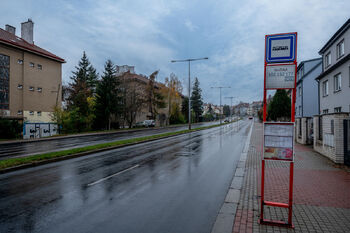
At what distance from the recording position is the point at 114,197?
5.48m

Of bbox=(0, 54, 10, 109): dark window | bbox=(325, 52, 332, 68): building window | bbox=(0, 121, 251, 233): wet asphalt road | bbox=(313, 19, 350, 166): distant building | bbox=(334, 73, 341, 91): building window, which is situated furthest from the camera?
→ bbox=(0, 54, 10, 109): dark window

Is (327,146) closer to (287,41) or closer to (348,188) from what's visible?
(348,188)

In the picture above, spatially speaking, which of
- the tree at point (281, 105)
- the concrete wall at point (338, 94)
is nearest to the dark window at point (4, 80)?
the concrete wall at point (338, 94)

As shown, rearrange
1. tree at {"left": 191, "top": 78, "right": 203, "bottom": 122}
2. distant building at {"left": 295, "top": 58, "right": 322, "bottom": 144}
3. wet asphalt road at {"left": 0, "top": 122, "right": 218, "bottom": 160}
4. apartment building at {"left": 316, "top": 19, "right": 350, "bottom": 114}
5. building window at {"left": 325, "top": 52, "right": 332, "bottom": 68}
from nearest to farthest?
1. wet asphalt road at {"left": 0, "top": 122, "right": 218, "bottom": 160}
2. apartment building at {"left": 316, "top": 19, "right": 350, "bottom": 114}
3. building window at {"left": 325, "top": 52, "right": 332, "bottom": 68}
4. distant building at {"left": 295, "top": 58, "right": 322, "bottom": 144}
5. tree at {"left": 191, "top": 78, "right": 203, "bottom": 122}

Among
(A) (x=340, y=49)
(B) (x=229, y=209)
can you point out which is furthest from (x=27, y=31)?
(B) (x=229, y=209)

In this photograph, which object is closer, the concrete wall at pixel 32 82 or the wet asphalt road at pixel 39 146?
the wet asphalt road at pixel 39 146

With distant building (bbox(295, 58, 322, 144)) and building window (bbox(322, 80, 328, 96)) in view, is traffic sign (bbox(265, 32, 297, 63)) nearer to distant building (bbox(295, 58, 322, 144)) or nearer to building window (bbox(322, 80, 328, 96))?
building window (bbox(322, 80, 328, 96))

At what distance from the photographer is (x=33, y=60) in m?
32.1

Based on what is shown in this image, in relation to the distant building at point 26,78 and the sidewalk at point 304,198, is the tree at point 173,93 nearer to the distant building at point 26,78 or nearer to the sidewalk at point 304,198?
the distant building at point 26,78

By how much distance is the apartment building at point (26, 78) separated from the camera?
28.3m

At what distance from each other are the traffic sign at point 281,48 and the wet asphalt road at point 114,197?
132 inches

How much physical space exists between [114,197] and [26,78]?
32.6 m

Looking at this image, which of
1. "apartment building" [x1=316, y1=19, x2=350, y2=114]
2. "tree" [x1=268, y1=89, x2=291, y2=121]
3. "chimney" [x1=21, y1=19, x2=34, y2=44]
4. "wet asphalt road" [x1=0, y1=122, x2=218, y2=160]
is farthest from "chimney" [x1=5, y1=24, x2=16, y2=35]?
"tree" [x1=268, y1=89, x2=291, y2=121]

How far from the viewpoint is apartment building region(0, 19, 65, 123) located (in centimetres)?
2830
